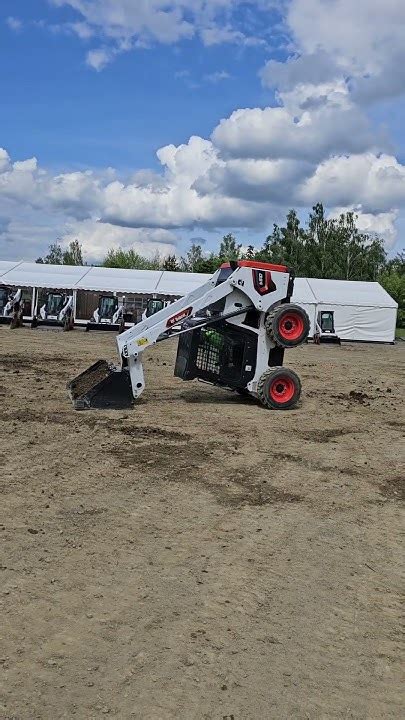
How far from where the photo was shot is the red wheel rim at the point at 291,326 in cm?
1096

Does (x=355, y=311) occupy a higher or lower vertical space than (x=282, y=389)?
higher

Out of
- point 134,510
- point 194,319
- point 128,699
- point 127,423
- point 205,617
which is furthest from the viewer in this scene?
point 194,319

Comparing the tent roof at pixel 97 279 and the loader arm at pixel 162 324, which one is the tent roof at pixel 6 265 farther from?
the loader arm at pixel 162 324

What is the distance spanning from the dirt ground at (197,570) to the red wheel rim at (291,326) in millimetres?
1869

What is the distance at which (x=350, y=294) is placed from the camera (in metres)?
35.6

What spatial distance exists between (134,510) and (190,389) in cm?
731

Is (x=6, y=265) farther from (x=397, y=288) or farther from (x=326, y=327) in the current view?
(x=397, y=288)

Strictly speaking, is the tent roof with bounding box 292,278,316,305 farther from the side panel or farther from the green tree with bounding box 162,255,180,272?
the green tree with bounding box 162,255,180,272

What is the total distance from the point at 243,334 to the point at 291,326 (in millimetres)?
800

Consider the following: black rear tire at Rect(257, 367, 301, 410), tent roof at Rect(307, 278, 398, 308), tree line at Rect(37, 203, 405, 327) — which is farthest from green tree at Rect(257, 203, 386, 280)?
black rear tire at Rect(257, 367, 301, 410)

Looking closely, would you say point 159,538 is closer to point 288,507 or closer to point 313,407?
point 288,507

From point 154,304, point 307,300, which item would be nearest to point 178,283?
point 154,304

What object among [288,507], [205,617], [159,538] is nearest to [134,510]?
[159,538]

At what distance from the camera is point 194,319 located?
11.1 meters
